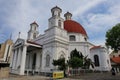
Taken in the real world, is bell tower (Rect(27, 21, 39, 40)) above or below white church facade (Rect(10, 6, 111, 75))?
above

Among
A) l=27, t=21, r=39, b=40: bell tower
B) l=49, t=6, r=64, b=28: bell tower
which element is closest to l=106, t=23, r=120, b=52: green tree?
l=49, t=6, r=64, b=28: bell tower

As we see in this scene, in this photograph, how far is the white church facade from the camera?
955 inches

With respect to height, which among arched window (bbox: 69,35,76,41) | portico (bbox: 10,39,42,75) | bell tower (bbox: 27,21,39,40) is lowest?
portico (bbox: 10,39,42,75)

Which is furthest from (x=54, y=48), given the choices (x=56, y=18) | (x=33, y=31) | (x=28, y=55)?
(x=33, y=31)

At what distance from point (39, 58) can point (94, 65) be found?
14742mm

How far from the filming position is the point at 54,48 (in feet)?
78.9

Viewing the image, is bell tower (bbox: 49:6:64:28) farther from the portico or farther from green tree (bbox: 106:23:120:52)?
green tree (bbox: 106:23:120:52)

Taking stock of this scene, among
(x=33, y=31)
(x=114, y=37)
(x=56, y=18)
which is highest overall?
(x=56, y=18)

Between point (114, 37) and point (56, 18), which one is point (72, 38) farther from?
point (114, 37)

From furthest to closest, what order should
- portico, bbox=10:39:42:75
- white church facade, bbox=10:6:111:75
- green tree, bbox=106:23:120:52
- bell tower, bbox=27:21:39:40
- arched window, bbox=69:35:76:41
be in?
bell tower, bbox=27:21:39:40, arched window, bbox=69:35:76:41, portico, bbox=10:39:42:75, white church facade, bbox=10:6:111:75, green tree, bbox=106:23:120:52

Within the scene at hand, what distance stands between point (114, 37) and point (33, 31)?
25.6 metres

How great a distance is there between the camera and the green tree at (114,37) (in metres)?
18.8

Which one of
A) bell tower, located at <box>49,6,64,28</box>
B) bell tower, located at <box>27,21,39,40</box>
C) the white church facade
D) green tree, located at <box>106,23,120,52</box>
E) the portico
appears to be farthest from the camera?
bell tower, located at <box>27,21,39,40</box>

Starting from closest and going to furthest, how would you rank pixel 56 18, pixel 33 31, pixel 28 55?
pixel 56 18 → pixel 28 55 → pixel 33 31
